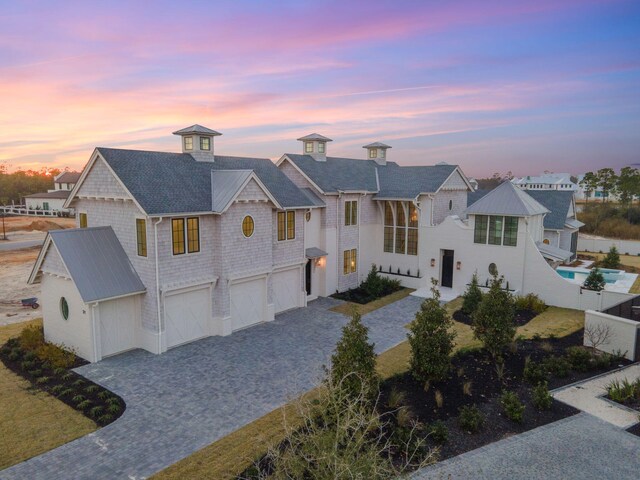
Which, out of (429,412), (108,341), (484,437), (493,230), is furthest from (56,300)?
(493,230)

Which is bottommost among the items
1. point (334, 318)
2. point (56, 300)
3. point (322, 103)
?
point (334, 318)

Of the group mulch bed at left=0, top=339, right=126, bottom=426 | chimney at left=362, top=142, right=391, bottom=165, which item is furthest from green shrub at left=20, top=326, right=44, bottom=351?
chimney at left=362, top=142, right=391, bottom=165

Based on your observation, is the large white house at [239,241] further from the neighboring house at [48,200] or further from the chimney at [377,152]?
the neighboring house at [48,200]

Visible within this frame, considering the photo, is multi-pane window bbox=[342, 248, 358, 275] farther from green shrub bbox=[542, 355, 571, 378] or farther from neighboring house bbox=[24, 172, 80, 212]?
neighboring house bbox=[24, 172, 80, 212]

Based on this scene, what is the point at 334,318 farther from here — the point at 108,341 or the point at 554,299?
the point at 554,299

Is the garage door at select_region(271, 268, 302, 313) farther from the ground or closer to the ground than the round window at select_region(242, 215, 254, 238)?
closer to the ground

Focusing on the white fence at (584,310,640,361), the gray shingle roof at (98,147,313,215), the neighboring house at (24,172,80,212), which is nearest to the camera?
the white fence at (584,310,640,361)
